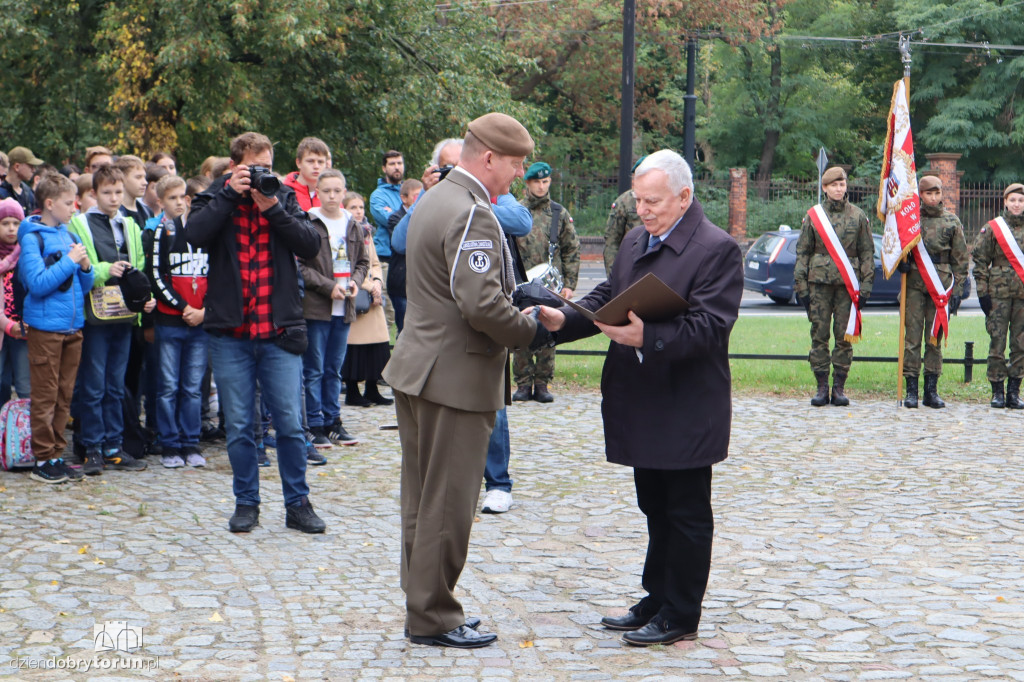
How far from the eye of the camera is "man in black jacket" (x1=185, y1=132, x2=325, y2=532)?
247 inches

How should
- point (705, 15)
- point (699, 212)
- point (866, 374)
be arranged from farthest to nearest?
point (705, 15), point (866, 374), point (699, 212)

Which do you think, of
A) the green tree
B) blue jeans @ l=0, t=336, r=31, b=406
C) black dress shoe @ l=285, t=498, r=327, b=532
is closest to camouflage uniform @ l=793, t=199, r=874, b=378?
black dress shoe @ l=285, t=498, r=327, b=532

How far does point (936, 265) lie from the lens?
1117 centimetres

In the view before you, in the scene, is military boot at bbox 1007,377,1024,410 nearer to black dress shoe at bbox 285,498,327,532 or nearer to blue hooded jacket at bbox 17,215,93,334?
black dress shoe at bbox 285,498,327,532

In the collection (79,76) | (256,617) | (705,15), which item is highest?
(705,15)

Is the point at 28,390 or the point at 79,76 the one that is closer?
the point at 28,390

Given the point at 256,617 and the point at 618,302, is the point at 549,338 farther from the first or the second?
the point at 256,617

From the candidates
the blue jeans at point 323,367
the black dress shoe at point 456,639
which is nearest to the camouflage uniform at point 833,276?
the blue jeans at point 323,367

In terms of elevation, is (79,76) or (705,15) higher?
(705,15)

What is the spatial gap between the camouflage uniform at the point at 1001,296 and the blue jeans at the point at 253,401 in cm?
749

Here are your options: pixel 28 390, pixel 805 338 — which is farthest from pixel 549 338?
pixel 805 338

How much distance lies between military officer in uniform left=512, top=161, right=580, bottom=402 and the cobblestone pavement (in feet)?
7.55

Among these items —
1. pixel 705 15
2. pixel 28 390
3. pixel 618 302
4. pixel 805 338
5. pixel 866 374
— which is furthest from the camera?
pixel 705 15

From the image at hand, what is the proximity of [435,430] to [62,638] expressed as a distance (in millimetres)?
1759
